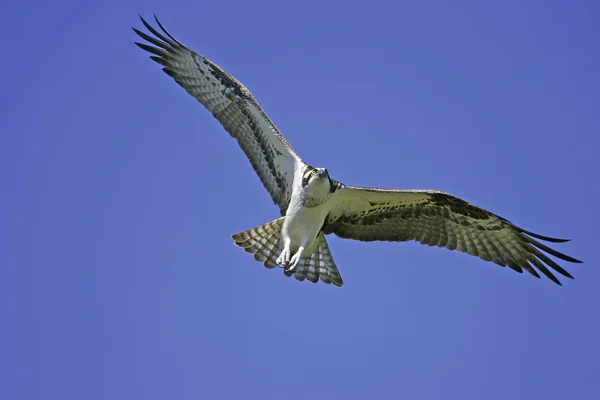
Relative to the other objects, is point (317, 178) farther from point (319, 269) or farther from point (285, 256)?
point (319, 269)

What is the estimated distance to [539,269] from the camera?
36.1ft

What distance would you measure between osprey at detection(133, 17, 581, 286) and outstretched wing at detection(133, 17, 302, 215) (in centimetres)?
1

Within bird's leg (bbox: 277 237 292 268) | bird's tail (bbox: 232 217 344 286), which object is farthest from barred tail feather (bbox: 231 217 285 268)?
bird's leg (bbox: 277 237 292 268)

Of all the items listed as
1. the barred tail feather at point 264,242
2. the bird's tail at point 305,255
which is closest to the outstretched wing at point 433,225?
the bird's tail at point 305,255

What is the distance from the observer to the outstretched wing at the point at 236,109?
1140 cm

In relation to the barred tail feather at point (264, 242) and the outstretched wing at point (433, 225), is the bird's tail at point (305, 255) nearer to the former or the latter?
the barred tail feather at point (264, 242)

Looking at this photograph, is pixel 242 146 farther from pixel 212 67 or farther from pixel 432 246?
pixel 432 246

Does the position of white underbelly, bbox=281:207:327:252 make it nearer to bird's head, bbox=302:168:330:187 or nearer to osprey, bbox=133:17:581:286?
osprey, bbox=133:17:581:286

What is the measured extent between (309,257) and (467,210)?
7.01 ft

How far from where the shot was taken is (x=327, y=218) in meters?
11.4

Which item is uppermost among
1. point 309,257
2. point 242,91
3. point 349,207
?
point 242,91

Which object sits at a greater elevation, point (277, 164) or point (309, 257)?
point (277, 164)

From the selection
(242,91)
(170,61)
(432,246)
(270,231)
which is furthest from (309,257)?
(170,61)

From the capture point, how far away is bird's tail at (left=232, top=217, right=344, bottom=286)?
448 inches
